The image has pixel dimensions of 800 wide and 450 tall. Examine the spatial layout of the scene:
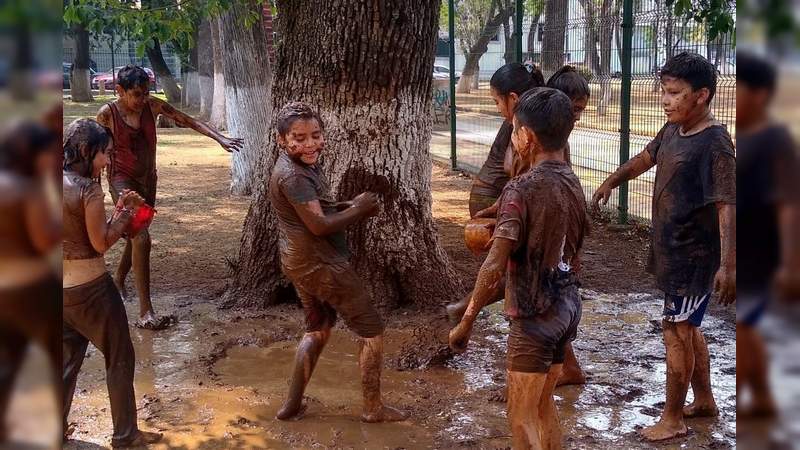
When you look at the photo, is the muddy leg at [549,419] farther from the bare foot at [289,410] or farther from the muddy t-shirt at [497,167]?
the muddy t-shirt at [497,167]

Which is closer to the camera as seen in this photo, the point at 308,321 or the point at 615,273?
the point at 308,321

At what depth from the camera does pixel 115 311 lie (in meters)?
3.64

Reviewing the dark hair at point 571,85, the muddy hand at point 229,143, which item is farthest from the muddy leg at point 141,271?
the dark hair at point 571,85

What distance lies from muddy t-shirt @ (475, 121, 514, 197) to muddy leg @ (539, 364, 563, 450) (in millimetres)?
1650

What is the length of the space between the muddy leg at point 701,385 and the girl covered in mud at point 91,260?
8.84ft

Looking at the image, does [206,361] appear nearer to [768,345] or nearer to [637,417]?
[637,417]

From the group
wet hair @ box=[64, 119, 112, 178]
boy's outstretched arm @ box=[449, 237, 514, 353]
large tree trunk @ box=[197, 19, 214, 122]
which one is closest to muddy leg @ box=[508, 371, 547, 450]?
boy's outstretched arm @ box=[449, 237, 514, 353]

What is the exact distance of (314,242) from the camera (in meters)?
3.93

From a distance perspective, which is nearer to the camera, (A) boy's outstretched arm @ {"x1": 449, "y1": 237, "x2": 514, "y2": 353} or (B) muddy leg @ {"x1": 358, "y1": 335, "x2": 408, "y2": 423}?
(A) boy's outstretched arm @ {"x1": 449, "y1": 237, "x2": 514, "y2": 353}

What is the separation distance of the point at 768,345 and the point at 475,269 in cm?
648

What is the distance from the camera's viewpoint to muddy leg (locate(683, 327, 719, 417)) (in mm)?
4133

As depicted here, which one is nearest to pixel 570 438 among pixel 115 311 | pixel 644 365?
pixel 644 365

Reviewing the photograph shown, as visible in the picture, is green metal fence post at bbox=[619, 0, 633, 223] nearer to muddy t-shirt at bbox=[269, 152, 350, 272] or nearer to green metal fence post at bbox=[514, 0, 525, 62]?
green metal fence post at bbox=[514, 0, 525, 62]

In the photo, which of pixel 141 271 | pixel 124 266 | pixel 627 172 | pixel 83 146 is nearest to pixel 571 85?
pixel 627 172
